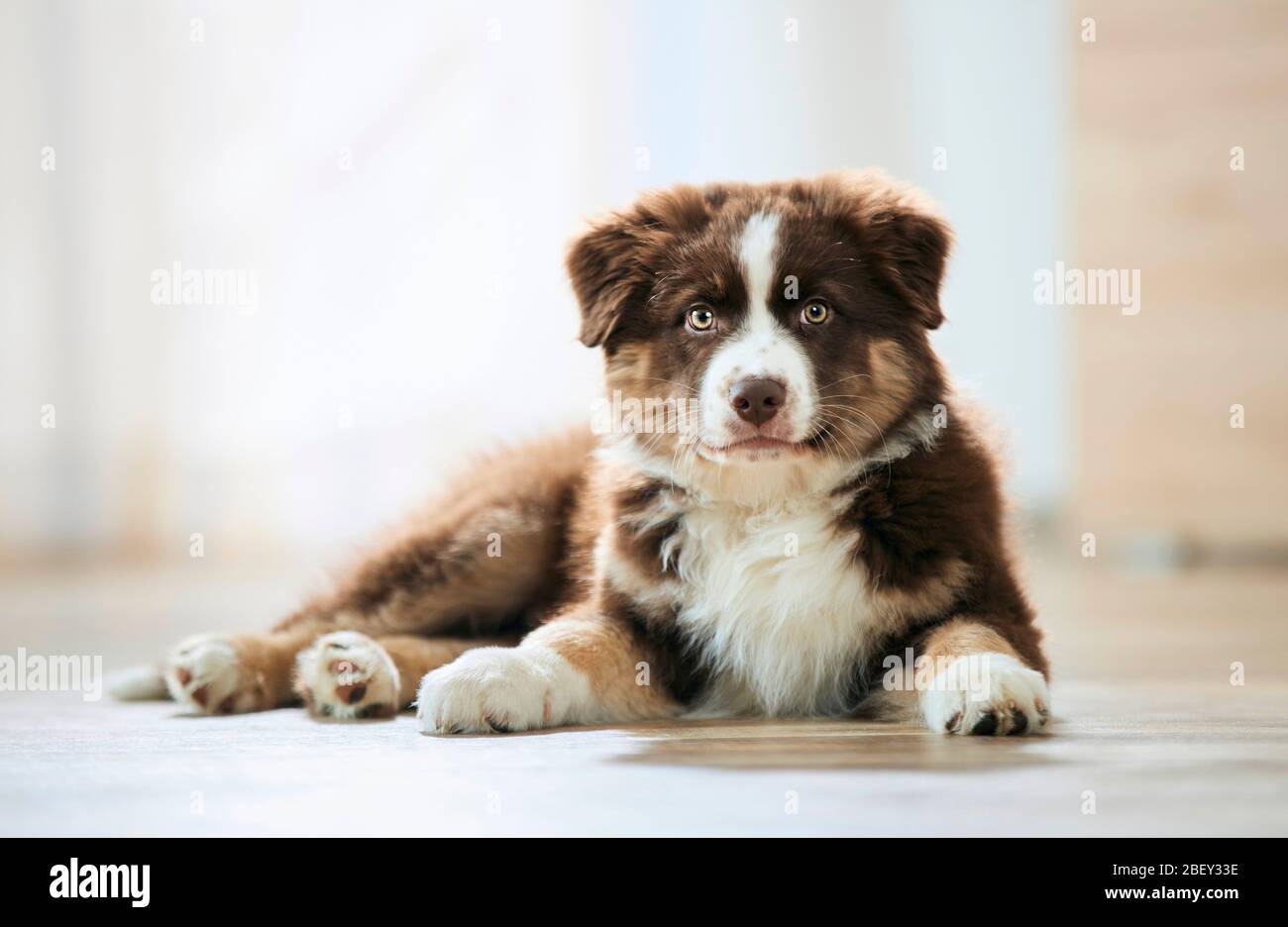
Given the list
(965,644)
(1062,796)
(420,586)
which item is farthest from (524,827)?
(420,586)

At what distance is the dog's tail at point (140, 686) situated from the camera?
13.0 ft

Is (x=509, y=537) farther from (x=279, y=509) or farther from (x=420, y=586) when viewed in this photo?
(x=279, y=509)

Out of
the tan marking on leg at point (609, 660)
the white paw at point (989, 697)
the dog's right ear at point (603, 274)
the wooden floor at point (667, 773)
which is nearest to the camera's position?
the wooden floor at point (667, 773)

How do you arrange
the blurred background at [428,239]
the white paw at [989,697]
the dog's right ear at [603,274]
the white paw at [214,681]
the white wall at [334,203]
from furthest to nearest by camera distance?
the white wall at [334,203], the blurred background at [428,239], the white paw at [214,681], the dog's right ear at [603,274], the white paw at [989,697]

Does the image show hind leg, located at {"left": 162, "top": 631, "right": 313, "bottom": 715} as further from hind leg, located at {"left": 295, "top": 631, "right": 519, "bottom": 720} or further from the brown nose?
the brown nose

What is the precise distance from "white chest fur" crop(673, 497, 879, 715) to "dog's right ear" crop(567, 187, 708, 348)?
1.75 feet

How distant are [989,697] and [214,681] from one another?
6.34 feet

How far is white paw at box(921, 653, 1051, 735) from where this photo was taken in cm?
286

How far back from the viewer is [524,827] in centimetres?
225

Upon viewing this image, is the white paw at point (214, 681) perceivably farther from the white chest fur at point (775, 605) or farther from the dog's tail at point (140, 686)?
the white chest fur at point (775, 605)

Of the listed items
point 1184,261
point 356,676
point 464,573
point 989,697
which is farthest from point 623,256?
point 1184,261

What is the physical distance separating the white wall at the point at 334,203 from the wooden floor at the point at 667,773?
19.9 ft

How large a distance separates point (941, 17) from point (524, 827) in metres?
10.1

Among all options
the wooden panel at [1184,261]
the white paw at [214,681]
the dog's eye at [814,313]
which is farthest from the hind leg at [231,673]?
the wooden panel at [1184,261]
